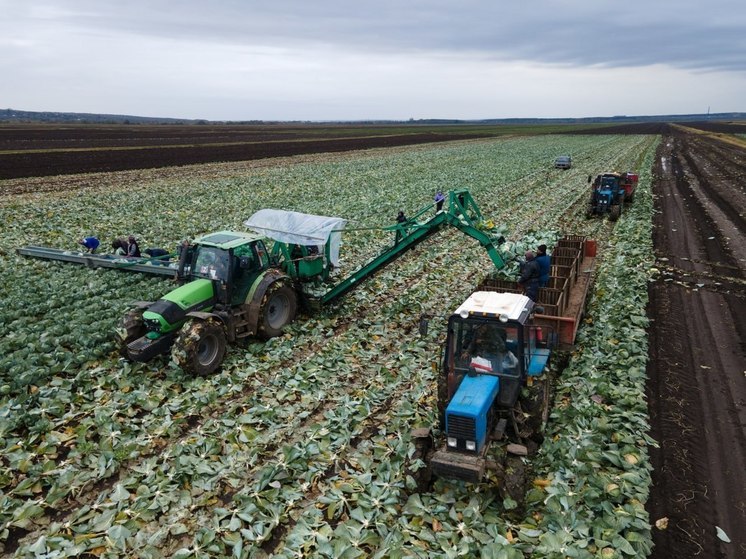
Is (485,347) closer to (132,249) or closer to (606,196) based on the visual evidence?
(132,249)

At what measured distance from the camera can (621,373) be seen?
10.8 meters

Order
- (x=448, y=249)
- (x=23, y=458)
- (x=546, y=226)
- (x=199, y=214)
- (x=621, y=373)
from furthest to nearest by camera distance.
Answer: (x=199, y=214) < (x=546, y=226) < (x=448, y=249) < (x=621, y=373) < (x=23, y=458)

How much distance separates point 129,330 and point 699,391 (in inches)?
470

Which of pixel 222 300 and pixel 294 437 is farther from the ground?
pixel 222 300

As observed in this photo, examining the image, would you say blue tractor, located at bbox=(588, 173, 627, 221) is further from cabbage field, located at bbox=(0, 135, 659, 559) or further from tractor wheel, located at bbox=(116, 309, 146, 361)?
tractor wheel, located at bbox=(116, 309, 146, 361)

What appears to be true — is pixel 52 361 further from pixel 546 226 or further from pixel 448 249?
pixel 546 226

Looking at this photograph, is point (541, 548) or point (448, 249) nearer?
point (541, 548)

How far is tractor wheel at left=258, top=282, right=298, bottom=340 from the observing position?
12422 millimetres

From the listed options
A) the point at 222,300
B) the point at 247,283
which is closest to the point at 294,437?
the point at 222,300

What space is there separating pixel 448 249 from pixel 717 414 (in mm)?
12139

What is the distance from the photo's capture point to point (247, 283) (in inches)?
487

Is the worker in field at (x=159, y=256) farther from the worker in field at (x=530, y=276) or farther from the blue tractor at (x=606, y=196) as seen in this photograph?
the blue tractor at (x=606, y=196)

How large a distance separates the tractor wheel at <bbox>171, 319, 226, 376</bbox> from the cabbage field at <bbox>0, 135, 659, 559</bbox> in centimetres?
34

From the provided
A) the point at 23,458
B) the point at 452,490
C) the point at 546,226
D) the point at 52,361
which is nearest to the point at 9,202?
the point at 52,361
